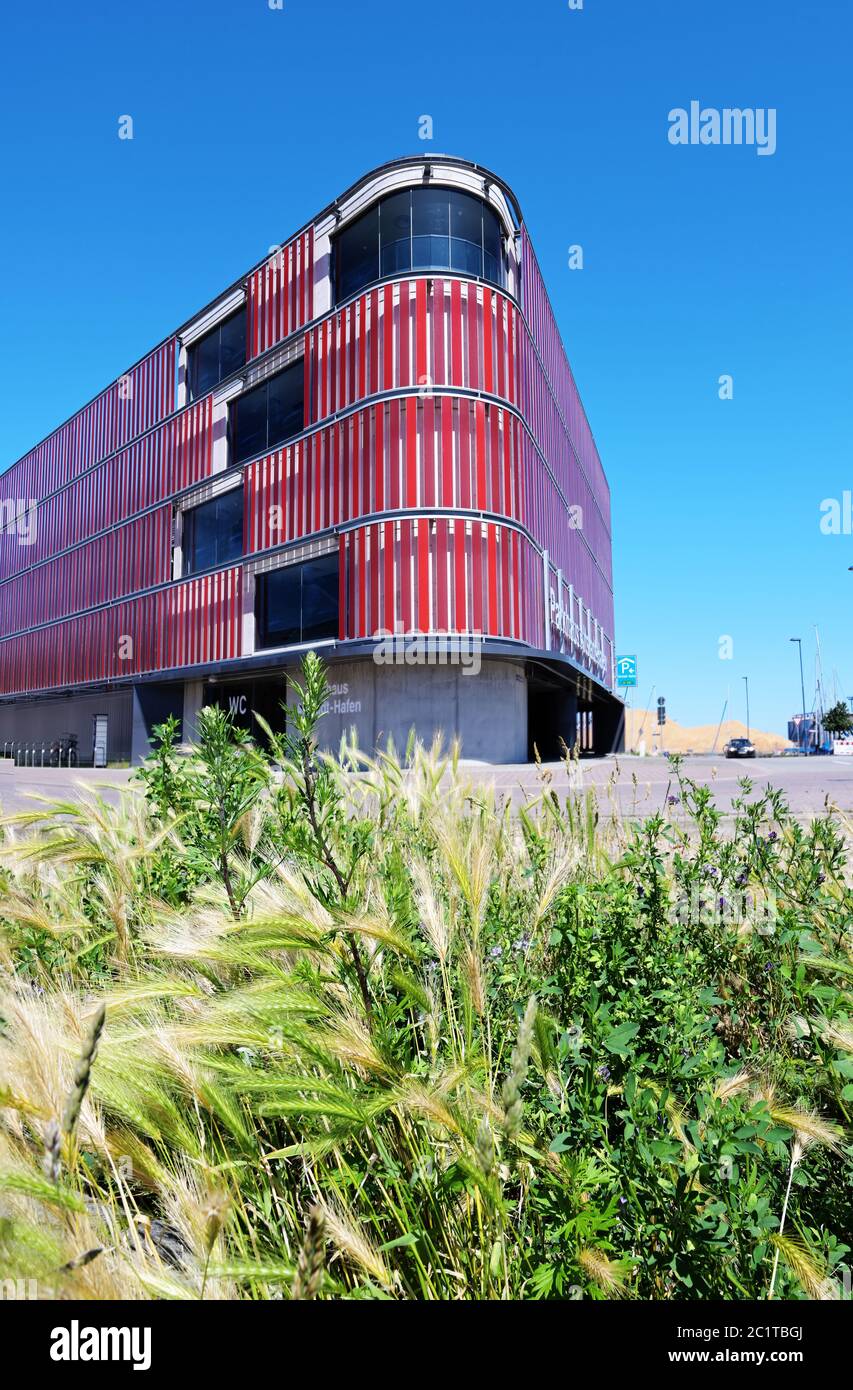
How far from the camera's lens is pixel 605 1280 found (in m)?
1.16

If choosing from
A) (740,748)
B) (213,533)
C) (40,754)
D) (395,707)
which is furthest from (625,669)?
(40,754)

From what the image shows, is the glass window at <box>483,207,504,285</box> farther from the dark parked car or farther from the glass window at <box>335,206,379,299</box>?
the dark parked car

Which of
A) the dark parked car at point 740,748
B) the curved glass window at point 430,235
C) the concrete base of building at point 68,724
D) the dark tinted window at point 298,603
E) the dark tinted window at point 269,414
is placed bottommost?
the dark parked car at point 740,748

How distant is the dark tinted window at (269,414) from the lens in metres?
24.9

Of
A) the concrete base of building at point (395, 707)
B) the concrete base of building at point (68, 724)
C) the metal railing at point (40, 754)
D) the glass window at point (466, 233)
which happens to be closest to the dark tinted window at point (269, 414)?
the glass window at point (466, 233)

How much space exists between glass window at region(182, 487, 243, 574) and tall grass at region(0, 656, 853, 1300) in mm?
25740

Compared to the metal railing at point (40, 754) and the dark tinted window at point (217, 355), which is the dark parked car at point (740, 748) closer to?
the dark tinted window at point (217, 355)

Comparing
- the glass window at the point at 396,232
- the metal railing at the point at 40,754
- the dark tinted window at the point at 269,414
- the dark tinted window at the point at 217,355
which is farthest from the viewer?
the metal railing at the point at 40,754

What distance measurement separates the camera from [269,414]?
25859mm

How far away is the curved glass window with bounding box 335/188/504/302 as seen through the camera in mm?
21266

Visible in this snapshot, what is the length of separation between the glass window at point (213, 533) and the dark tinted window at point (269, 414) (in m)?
1.68

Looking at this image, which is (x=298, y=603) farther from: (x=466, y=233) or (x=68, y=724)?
(x=68, y=724)

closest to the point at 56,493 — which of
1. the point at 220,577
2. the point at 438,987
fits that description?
the point at 220,577

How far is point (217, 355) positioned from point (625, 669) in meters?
34.8
